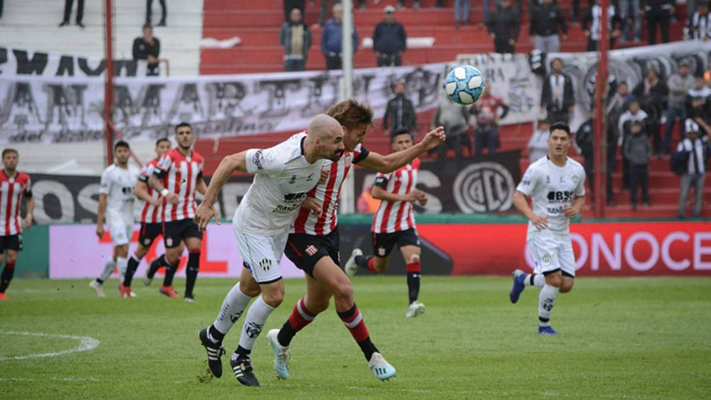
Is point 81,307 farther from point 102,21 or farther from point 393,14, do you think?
point 393,14

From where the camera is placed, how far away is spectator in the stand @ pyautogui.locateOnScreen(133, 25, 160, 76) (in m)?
21.9

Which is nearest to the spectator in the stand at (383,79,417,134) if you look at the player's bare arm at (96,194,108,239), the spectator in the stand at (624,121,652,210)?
the spectator in the stand at (624,121,652,210)

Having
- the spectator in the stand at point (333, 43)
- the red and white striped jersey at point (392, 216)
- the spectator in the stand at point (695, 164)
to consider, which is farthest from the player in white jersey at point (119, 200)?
the spectator in the stand at point (695, 164)

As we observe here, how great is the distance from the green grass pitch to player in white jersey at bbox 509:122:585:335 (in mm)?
706

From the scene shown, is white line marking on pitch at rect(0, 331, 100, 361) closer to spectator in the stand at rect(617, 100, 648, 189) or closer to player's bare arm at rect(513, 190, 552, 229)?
player's bare arm at rect(513, 190, 552, 229)

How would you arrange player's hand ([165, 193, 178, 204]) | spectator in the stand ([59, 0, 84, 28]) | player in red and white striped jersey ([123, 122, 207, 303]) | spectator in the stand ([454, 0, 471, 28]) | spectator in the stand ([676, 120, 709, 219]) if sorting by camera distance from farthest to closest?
spectator in the stand ([454, 0, 471, 28]), spectator in the stand ([59, 0, 84, 28]), spectator in the stand ([676, 120, 709, 219]), player in red and white striped jersey ([123, 122, 207, 303]), player's hand ([165, 193, 178, 204])

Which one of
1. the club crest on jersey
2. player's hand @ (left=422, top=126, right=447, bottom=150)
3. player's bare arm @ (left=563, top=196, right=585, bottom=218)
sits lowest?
the club crest on jersey

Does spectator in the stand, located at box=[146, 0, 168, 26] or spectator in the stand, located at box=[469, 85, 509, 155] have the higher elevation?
spectator in the stand, located at box=[146, 0, 168, 26]

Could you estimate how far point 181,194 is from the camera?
51.2 feet

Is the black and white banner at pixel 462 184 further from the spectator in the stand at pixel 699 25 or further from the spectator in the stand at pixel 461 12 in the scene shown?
the spectator in the stand at pixel 699 25

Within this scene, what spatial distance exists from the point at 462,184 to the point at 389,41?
11.6ft

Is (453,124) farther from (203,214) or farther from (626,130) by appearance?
(203,214)

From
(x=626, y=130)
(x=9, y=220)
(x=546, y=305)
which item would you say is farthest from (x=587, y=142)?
(x=9, y=220)

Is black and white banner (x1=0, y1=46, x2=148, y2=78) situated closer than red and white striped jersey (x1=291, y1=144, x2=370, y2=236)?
No
